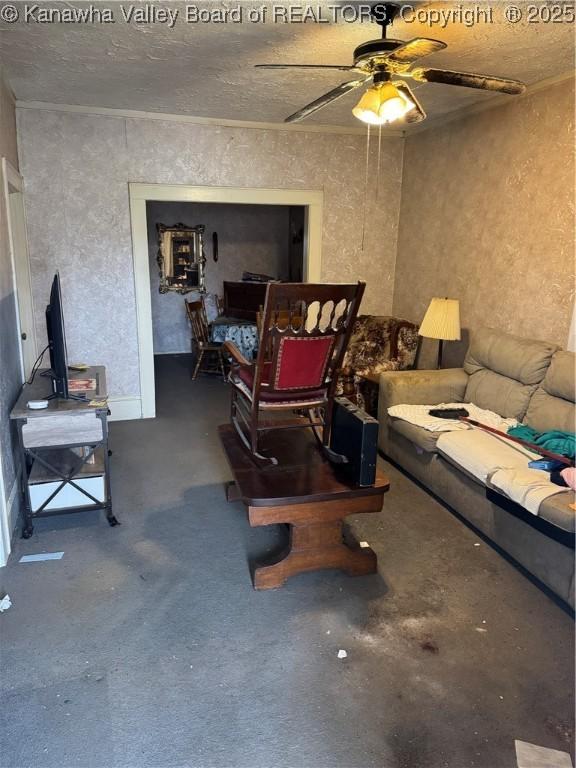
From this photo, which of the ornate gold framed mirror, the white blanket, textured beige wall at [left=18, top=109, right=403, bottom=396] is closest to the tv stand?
textured beige wall at [left=18, top=109, right=403, bottom=396]

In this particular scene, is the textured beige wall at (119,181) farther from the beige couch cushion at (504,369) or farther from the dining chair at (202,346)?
the beige couch cushion at (504,369)

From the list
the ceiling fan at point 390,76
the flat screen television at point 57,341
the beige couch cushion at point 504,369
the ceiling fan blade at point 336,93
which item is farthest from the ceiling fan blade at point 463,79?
the flat screen television at point 57,341

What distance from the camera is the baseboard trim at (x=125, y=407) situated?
4.81m

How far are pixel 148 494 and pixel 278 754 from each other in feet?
6.61

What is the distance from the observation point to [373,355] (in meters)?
4.76

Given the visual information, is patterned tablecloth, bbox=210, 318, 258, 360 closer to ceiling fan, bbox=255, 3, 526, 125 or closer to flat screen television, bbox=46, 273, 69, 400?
flat screen television, bbox=46, 273, 69, 400

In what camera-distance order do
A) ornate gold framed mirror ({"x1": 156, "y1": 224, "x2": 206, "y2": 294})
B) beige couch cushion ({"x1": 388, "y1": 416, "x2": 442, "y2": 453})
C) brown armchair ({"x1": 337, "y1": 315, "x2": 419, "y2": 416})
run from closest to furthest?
beige couch cushion ({"x1": 388, "y1": 416, "x2": 442, "y2": 453}), brown armchair ({"x1": 337, "y1": 315, "x2": 419, "y2": 416}), ornate gold framed mirror ({"x1": 156, "y1": 224, "x2": 206, "y2": 294})

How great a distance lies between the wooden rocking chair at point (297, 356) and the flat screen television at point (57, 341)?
0.95 metres

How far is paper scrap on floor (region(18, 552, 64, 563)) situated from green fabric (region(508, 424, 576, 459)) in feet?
8.58

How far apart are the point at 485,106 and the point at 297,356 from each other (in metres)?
2.85

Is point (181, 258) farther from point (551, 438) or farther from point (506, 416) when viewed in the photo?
point (551, 438)

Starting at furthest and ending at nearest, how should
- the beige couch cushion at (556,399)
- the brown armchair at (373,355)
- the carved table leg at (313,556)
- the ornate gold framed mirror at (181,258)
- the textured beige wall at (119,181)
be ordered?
the ornate gold framed mirror at (181,258), the brown armchair at (373,355), the textured beige wall at (119,181), the beige couch cushion at (556,399), the carved table leg at (313,556)

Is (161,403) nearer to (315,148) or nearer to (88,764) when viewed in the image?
(315,148)

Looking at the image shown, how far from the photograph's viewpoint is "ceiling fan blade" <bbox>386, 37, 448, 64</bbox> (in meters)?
1.99
